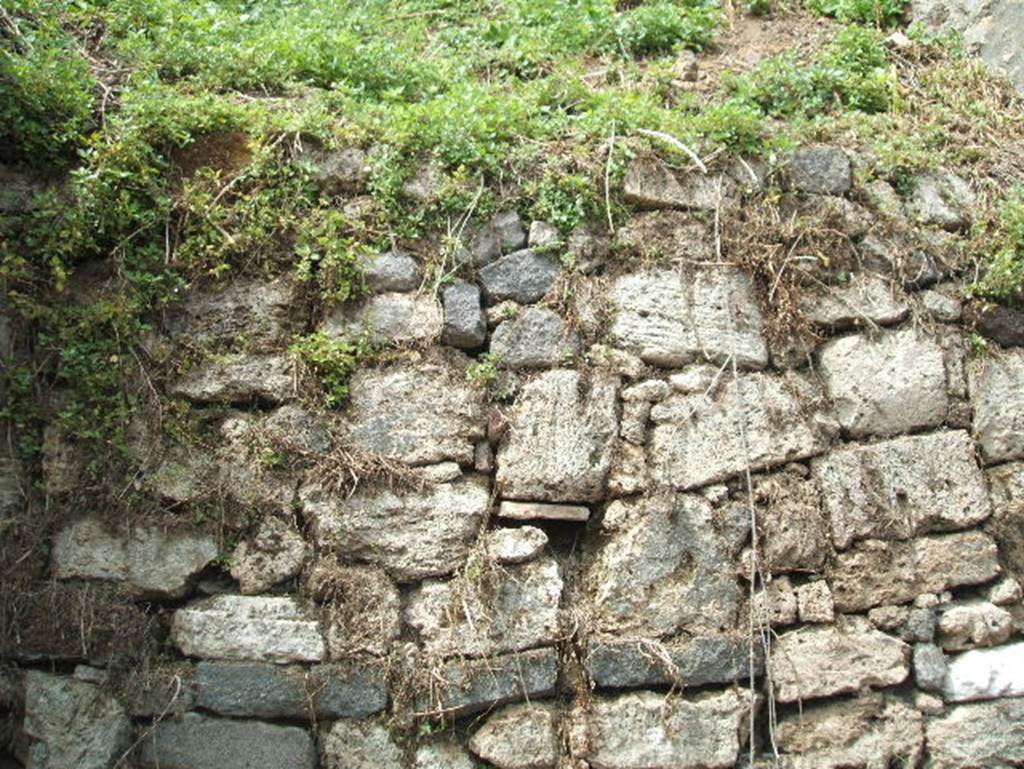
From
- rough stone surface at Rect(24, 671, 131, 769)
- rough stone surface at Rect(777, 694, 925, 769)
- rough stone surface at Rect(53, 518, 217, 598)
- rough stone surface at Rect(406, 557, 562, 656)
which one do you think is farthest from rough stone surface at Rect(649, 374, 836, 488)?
rough stone surface at Rect(24, 671, 131, 769)

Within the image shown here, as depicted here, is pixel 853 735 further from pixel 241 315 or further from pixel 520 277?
pixel 241 315

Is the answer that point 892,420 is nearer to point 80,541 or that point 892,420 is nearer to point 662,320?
point 662,320

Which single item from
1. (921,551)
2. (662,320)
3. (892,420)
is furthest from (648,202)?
(921,551)

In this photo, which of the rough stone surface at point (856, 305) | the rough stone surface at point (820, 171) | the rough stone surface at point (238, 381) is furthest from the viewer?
the rough stone surface at point (820, 171)

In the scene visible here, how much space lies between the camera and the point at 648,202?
3977 millimetres

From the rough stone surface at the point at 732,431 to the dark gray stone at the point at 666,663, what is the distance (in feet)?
1.76

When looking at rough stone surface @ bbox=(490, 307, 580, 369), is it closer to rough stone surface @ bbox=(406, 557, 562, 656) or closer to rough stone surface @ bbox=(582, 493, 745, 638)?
rough stone surface @ bbox=(582, 493, 745, 638)

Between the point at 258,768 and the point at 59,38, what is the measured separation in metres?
2.80

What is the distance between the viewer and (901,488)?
12.2ft

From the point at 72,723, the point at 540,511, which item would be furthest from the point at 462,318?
the point at 72,723

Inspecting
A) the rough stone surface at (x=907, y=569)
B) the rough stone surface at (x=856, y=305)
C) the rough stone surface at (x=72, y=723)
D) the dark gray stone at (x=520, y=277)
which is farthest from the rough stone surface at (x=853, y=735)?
the rough stone surface at (x=72, y=723)

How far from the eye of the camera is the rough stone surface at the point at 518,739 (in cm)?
333

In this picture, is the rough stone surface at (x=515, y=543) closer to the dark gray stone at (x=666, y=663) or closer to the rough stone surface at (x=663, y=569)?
the rough stone surface at (x=663, y=569)

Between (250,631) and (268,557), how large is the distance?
0.24 meters
